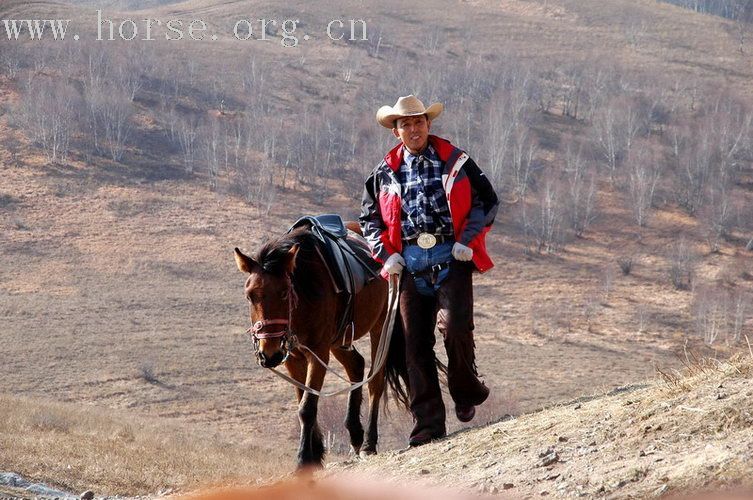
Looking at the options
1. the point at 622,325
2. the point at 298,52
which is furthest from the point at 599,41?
the point at 622,325

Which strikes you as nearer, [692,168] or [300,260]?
[300,260]

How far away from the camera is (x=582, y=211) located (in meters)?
66.8

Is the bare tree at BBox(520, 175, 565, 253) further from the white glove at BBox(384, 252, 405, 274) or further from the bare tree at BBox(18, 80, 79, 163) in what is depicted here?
the white glove at BBox(384, 252, 405, 274)

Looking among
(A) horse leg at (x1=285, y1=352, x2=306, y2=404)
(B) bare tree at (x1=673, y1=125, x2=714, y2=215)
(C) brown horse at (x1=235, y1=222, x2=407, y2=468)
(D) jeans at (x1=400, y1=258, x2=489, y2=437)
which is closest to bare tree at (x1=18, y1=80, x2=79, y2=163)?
(B) bare tree at (x1=673, y1=125, x2=714, y2=215)

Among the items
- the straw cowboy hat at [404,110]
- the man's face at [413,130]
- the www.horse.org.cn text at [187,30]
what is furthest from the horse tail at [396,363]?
the www.horse.org.cn text at [187,30]

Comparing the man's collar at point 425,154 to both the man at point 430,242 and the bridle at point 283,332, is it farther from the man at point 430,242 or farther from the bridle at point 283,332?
the bridle at point 283,332

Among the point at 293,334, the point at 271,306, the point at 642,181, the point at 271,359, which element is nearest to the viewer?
the point at 271,359

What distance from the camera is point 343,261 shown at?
8.30 meters

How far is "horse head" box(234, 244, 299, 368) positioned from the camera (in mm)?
7203

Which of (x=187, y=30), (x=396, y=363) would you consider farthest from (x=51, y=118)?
(x=396, y=363)

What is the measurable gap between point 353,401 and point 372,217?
1988mm

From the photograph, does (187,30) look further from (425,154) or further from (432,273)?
(432,273)

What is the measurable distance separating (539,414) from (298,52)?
292 feet

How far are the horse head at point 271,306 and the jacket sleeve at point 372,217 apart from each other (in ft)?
1.93
